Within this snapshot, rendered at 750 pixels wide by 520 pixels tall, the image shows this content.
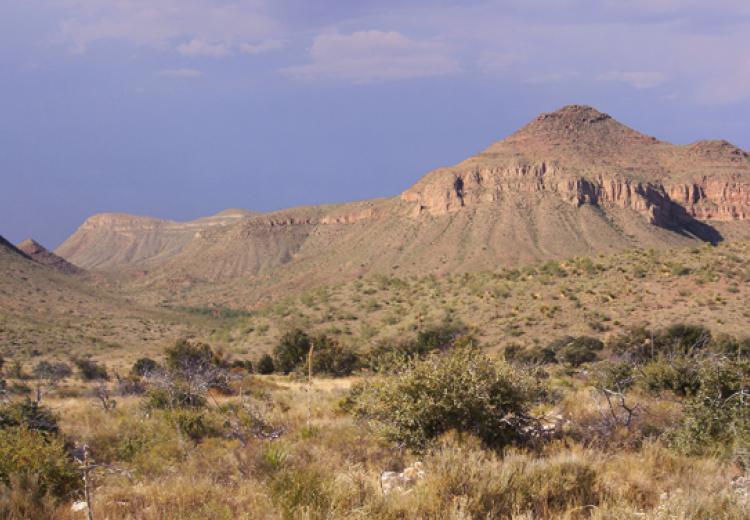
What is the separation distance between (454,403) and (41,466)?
5.21 metres

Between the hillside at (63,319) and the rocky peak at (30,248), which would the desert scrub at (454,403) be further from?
the rocky peak at (30,248)

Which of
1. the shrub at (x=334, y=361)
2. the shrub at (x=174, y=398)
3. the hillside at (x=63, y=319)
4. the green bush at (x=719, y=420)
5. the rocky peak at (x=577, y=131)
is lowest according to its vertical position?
the hillside at (x=63, y=319)

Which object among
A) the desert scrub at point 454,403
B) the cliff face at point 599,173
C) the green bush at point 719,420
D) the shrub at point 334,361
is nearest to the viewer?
the green bush at point 719,420

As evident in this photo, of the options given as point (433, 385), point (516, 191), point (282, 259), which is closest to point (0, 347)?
point (433, 385)

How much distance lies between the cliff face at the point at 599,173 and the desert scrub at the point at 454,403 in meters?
83.1

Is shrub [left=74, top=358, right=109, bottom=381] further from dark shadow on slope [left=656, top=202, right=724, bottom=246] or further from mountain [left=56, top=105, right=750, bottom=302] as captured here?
dark shadow on slope [left=656, top=202, right=724, bottom=246]

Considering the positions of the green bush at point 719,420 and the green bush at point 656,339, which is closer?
the green bush at point 719,420

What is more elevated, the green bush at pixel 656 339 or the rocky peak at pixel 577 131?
the rocky peak at pixel 577 131

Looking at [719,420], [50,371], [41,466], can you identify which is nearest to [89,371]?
[50,371]

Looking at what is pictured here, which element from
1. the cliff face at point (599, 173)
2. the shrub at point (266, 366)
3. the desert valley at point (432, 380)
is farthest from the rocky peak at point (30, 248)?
the shrub at point (266, 366)

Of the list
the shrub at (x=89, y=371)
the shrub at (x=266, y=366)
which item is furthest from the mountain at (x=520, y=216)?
the shrub at (x=89, y=371)

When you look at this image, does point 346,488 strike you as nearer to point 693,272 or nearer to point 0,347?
point 693,272

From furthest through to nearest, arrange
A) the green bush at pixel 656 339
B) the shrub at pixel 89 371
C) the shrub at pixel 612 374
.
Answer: the shrub at pixel 89 371 < the green bush at pixel 656 339 < the shrub at pixel 612 374

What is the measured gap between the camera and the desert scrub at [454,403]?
7.72 meters
